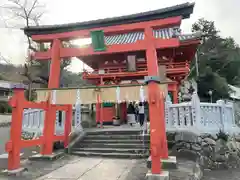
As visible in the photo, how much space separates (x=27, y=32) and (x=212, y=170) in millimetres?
9323

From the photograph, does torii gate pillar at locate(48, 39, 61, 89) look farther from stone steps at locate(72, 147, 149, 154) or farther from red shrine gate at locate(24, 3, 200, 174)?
stone steps at locate(72, 147, 149, 154)

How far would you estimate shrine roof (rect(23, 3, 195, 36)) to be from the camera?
283 inches

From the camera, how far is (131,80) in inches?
618

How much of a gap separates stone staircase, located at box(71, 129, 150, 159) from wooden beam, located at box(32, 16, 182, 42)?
4.82 metres

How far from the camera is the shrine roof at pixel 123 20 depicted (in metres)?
7.20

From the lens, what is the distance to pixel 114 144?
959 cm

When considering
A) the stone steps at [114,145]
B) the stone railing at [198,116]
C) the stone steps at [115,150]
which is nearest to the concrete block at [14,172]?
the stone steps at [115,150]

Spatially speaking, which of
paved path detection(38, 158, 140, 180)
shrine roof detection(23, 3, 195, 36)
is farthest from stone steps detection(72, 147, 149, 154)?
shrine roof detection(23, 3, 195, 36)

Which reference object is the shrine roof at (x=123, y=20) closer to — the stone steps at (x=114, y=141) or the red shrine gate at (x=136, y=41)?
the red shrine gate at (x=136, y=41)

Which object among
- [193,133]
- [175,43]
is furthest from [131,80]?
[175,43]

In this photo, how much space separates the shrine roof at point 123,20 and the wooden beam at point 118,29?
11 centimetres

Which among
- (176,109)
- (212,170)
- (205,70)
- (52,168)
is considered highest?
(205,70)

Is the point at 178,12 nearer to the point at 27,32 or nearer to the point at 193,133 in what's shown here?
the point at 193,133

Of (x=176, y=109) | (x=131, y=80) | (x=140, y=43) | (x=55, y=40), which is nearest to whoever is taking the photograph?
(x=140, y=43)
